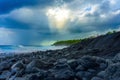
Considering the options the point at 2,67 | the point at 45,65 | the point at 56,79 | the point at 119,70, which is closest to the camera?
the point at 119,70

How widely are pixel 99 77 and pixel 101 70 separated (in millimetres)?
1182

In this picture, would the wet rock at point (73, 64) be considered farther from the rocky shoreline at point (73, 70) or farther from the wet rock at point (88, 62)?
the wet rock at point (88, 62)

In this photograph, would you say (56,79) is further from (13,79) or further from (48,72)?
(13,79)

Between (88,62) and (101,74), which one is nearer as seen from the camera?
(101,74)

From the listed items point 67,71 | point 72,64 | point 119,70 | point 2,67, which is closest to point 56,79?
point 67,71

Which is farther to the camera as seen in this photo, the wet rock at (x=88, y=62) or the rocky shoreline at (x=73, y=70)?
the wet rock at (x=88, y=62)

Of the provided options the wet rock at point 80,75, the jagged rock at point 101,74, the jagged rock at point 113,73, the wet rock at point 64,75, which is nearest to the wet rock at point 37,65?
the wet rock at point 64,75

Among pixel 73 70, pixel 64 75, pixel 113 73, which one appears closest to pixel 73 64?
pixel 73 70

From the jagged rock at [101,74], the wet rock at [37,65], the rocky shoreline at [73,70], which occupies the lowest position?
the jagged rock at [101,74]

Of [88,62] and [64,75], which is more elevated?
[88,62]

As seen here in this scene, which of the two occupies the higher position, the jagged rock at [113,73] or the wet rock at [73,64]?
the wet rock at [73,64]

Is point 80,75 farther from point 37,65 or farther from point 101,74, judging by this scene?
point 37,65

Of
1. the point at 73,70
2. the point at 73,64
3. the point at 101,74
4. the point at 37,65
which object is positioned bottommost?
the point at 101,74

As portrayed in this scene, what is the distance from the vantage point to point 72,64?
47.7 feet
